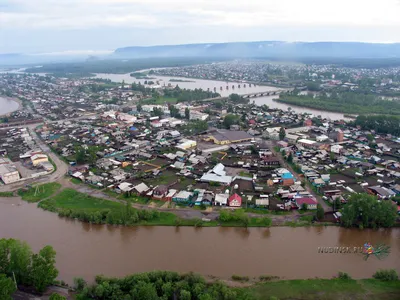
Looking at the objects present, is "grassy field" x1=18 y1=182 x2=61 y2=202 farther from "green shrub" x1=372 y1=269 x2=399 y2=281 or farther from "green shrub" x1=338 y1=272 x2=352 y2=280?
"green shrub" x1=372 y1=269 x2=399 y2=281

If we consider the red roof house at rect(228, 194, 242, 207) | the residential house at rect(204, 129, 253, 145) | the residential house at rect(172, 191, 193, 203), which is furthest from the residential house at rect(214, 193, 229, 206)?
the residential house at rect(204, 129, 253, 145)

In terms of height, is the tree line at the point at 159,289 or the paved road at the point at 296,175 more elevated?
the paved road at the point at 296,175

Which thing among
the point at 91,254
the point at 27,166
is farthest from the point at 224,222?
the point at 27,166

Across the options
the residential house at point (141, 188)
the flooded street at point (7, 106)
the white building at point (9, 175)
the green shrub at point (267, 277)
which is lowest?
the green shrub at point (267, 277)

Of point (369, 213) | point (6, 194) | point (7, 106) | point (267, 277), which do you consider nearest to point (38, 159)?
point (6, 194)

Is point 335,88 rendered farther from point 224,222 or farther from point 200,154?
point 224,222

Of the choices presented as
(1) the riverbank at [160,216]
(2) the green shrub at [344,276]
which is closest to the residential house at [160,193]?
(1) the riverbank at [160,216]

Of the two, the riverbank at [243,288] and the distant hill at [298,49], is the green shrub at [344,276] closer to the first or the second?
the riverbank at [243,288]
